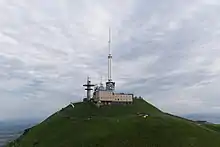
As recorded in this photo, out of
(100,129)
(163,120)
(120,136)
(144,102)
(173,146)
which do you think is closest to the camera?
(173,146)

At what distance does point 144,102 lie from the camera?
158m

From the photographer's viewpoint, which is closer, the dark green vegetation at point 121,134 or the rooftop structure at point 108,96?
the dark green vegetation at point 121,134

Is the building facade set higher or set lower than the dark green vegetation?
higher

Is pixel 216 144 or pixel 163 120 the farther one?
pixel 163 120

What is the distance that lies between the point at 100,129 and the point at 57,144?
50.2 feet

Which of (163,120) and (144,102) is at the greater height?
(144,102)

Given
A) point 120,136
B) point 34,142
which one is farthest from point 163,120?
point 34,142

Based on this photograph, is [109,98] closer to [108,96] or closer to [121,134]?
[108,96]

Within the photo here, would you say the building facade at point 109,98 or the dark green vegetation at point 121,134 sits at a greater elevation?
the building facade at point 109,98

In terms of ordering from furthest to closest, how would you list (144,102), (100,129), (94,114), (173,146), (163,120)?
(144,102) < (94,114) < (163,120) < (100,129) < (173,146)

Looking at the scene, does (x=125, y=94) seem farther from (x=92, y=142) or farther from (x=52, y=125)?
(x=92, y=142)

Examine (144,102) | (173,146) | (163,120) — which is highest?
(144,102)

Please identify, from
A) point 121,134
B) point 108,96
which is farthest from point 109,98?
point 121,134

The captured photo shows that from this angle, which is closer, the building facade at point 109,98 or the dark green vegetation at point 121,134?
the dark green vegetation at point 121,134
